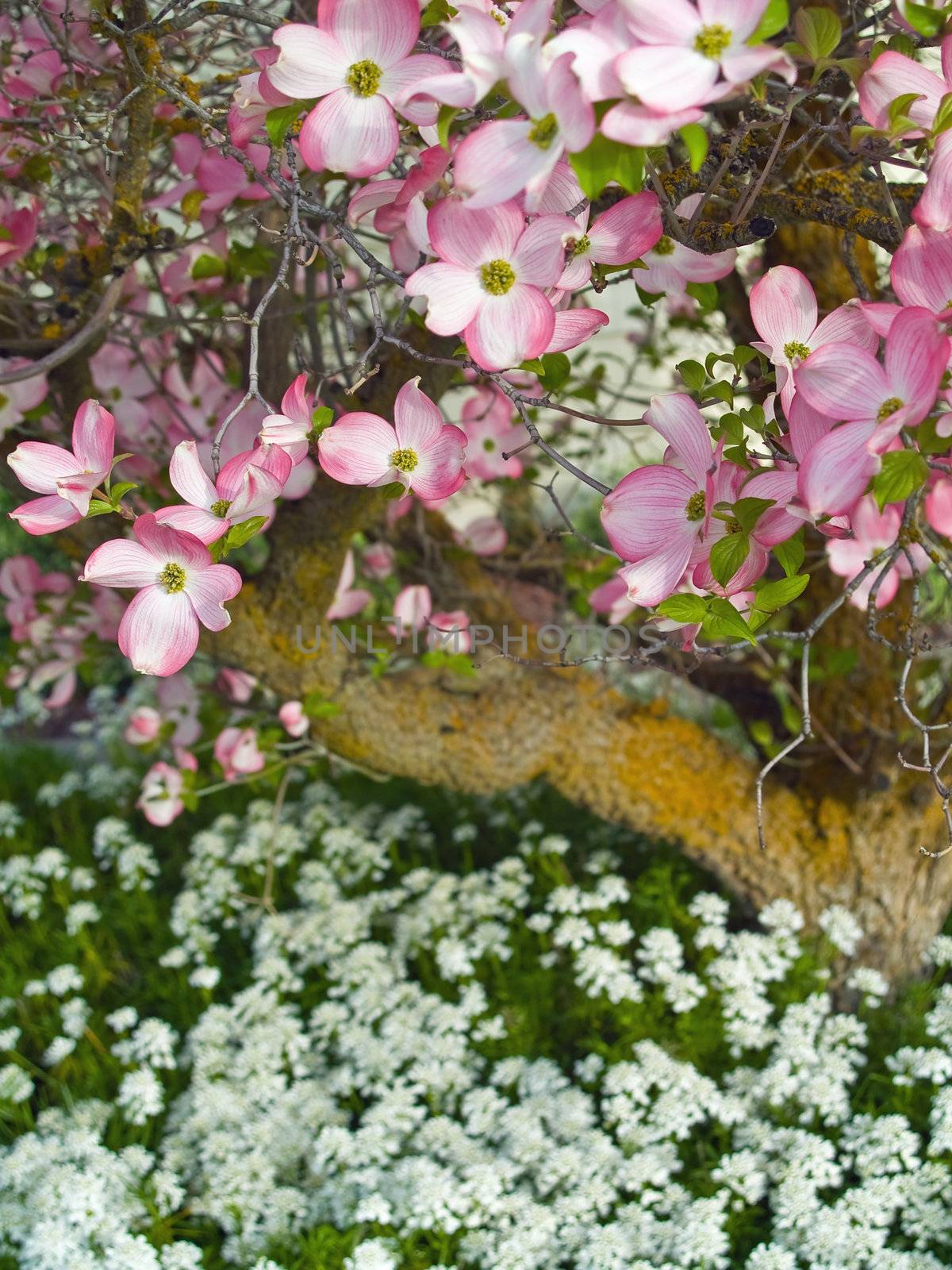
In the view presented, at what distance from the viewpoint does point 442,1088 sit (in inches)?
46.8

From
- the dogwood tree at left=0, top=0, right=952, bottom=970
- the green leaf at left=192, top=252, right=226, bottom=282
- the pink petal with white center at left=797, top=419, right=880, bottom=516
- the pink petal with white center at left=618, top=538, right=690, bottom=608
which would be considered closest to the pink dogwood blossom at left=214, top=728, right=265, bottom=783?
the dogwood tree at left=0, top=0, right=952, bottom=970

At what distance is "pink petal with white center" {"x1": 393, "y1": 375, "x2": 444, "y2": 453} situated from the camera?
62cm

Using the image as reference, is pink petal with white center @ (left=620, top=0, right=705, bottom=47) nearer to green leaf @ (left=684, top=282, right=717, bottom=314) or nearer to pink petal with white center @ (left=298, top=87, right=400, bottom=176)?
pink petal with white center @ (left=298, top=87, right=400, bottom=176)

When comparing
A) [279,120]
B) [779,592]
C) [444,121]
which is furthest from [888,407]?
[279,120]

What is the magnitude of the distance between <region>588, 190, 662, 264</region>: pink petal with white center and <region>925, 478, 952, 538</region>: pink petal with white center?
0.73 ft

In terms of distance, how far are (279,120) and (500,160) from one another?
0.57 feet

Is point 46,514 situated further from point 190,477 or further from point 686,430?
point 686,430

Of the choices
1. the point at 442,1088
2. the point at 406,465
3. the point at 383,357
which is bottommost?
the point at 442,1088

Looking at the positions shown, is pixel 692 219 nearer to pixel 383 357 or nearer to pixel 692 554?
pixel 692 554

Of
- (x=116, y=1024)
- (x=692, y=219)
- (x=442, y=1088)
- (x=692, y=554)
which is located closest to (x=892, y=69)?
(x=692, y=219)

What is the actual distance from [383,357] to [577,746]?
1.68 feet

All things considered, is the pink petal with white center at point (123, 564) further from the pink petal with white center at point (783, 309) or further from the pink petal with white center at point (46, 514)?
the pink petal with white center at point (783, 309)

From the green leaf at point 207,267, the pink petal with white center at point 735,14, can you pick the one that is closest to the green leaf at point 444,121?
the pink petal with white center at point 735,14

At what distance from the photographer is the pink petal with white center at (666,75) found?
0.40 metres
